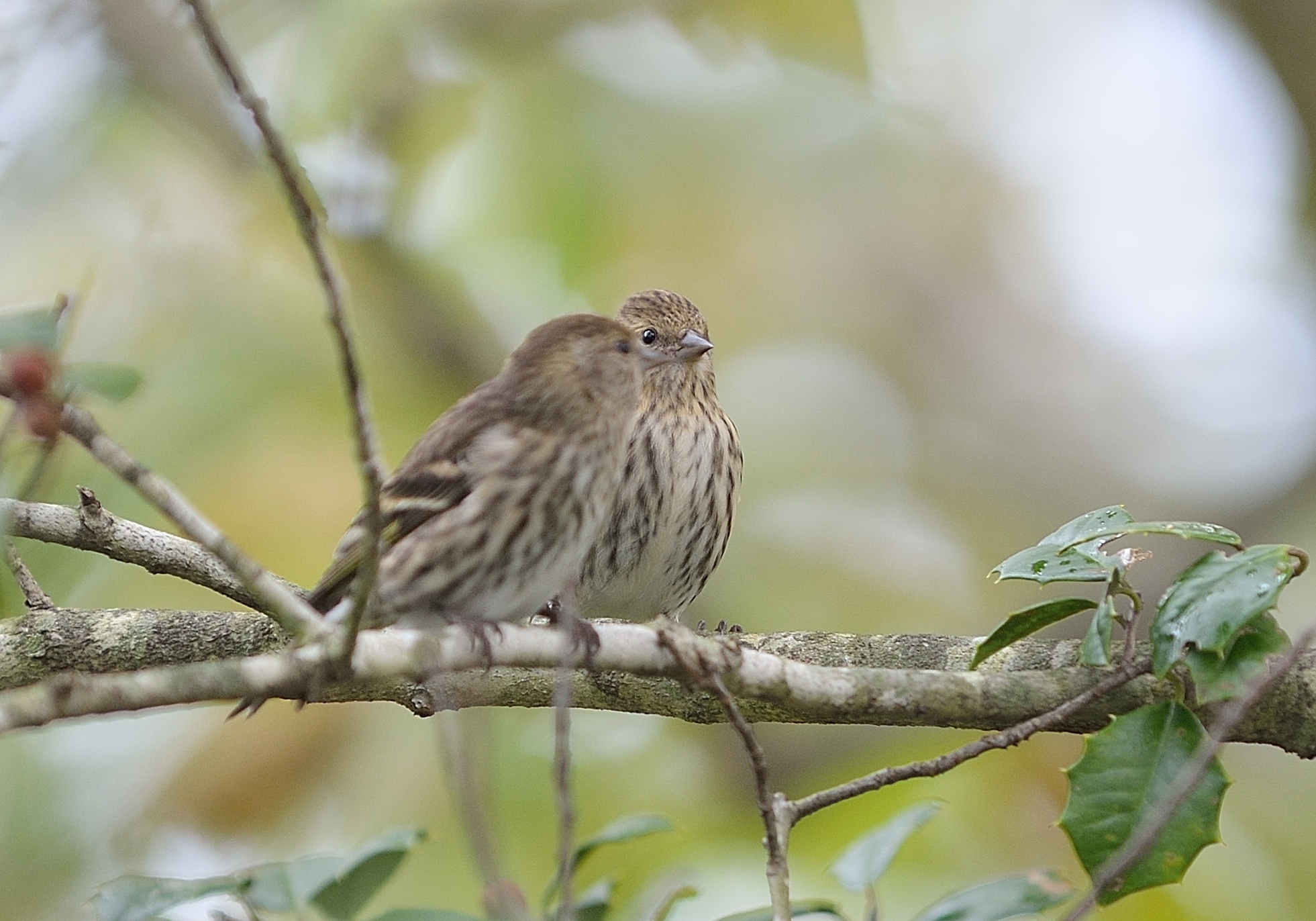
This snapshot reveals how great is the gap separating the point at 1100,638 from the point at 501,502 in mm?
1533

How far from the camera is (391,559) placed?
381cm

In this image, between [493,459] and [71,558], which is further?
[71,558]

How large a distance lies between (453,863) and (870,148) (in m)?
5.80

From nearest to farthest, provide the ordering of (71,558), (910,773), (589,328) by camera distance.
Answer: (910,773) < (589,328) < (71,558)

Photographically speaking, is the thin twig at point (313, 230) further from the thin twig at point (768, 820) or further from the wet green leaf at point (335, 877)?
the wet green leaf at point (335, 877)

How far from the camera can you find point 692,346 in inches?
213

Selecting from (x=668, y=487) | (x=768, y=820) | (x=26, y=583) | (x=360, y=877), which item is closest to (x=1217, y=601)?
(x=768, y=820)

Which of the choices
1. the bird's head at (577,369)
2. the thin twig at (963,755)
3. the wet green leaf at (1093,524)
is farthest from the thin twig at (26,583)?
the wet green leaf at (1093,524)

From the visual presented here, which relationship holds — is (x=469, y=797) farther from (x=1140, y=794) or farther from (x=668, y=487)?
(x=668, y=487)

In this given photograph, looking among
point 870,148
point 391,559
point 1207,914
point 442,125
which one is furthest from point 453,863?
point 870,148

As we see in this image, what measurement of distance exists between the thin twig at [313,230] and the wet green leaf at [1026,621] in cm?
156

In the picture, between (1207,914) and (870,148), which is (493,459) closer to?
(1207,914)

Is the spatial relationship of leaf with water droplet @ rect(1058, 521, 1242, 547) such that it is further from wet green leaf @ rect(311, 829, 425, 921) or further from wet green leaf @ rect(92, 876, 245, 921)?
wet green leaf @ rect(92, 876, 245, 921)

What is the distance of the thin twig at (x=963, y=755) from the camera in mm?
2994
